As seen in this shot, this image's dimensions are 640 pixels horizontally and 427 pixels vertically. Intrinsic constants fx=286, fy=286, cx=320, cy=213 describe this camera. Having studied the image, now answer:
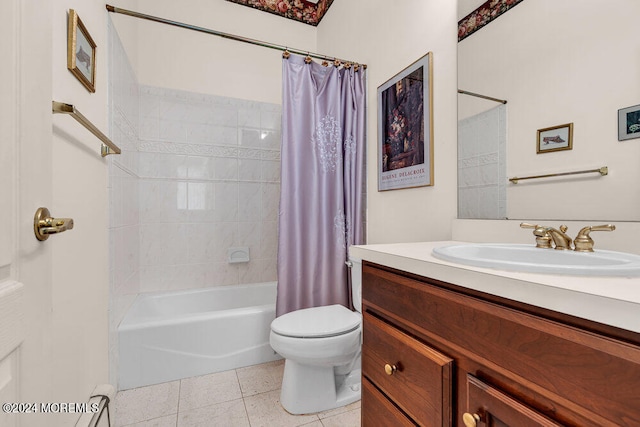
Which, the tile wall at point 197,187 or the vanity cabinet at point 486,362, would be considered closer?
the vanity cabinet at point 486,362

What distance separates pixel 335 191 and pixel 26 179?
1452 millimetres

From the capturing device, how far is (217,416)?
53.9 inches

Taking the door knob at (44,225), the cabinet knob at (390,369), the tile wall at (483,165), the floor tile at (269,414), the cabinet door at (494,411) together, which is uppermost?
the tile wall at (483,165)

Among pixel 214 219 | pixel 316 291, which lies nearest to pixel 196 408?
pixel 316 291

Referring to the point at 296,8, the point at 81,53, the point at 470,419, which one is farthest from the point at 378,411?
the point at 296,8

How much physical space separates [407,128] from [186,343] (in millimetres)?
1764

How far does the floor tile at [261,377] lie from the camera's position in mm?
1583

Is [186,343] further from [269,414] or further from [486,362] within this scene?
[486,362]

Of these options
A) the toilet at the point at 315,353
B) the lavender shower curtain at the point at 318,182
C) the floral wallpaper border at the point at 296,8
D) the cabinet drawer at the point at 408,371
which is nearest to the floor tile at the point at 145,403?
the toilet at the point at 315,353

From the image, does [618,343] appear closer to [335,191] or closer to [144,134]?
[335,191]

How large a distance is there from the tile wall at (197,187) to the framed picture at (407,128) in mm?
1103

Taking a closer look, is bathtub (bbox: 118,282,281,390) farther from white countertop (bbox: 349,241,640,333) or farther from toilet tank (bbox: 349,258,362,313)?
white countertop (bbox: 349,241,640,333)

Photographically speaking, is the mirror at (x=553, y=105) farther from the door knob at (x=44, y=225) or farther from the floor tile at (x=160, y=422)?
the floor tile at (x=160, y=422)

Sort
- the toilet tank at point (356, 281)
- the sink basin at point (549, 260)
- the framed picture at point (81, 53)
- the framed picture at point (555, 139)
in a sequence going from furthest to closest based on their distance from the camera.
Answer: the toilet tank at point (356, 281) → the framed picture at point (81, 53) → the framed picture at point (555, 139) → the sink basin at point (549, 260)
